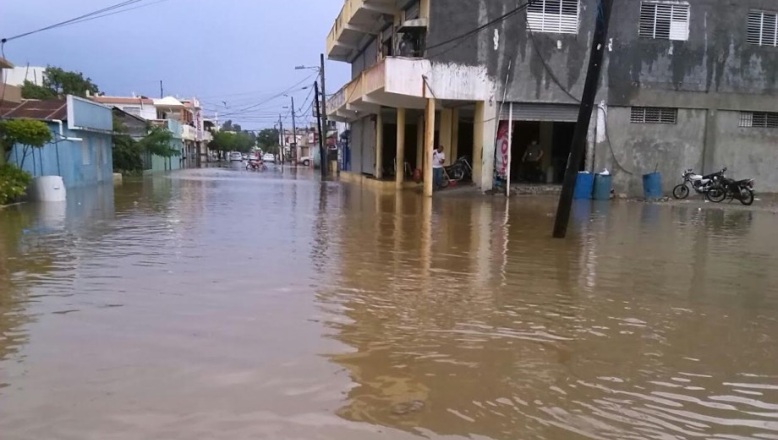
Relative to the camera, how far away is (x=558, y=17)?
2197 cm

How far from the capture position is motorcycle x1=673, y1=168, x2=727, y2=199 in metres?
21.3

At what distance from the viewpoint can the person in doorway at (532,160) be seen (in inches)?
1002

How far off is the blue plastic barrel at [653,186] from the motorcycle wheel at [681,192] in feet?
2.27

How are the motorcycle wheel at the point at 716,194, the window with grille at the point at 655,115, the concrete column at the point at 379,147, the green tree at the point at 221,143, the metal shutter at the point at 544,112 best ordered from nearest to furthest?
1. the motorcycle wheel at the point at 716,194
2. the metal shutter at the point at 544,112
3. the window with grille at the point at 655,115
4. the concrete column at the point at 379,147
5. the green tree at the point at 221,143

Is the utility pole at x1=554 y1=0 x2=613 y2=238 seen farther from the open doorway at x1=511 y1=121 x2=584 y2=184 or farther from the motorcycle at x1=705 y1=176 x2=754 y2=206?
the open doorway at x1=511 y1=121 x2=584 y2=184

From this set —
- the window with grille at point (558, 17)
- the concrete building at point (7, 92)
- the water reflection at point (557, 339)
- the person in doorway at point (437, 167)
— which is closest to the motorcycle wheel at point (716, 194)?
the window with grille at point (558, 17)

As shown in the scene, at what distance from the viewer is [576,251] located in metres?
10.6

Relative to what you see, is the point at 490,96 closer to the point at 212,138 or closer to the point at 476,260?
the point at 476,260

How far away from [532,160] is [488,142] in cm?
423

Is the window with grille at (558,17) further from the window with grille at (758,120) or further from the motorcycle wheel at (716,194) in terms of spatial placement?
the window with grille at (758,120)

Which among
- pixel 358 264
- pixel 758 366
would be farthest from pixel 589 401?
pixel 358 264

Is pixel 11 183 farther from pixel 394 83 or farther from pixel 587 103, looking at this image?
pixel 587 103

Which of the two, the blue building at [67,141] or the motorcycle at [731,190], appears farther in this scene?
the blue building at [67,141]

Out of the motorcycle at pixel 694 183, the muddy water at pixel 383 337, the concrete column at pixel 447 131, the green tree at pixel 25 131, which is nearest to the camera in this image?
the muddy water at pixel 383 337
